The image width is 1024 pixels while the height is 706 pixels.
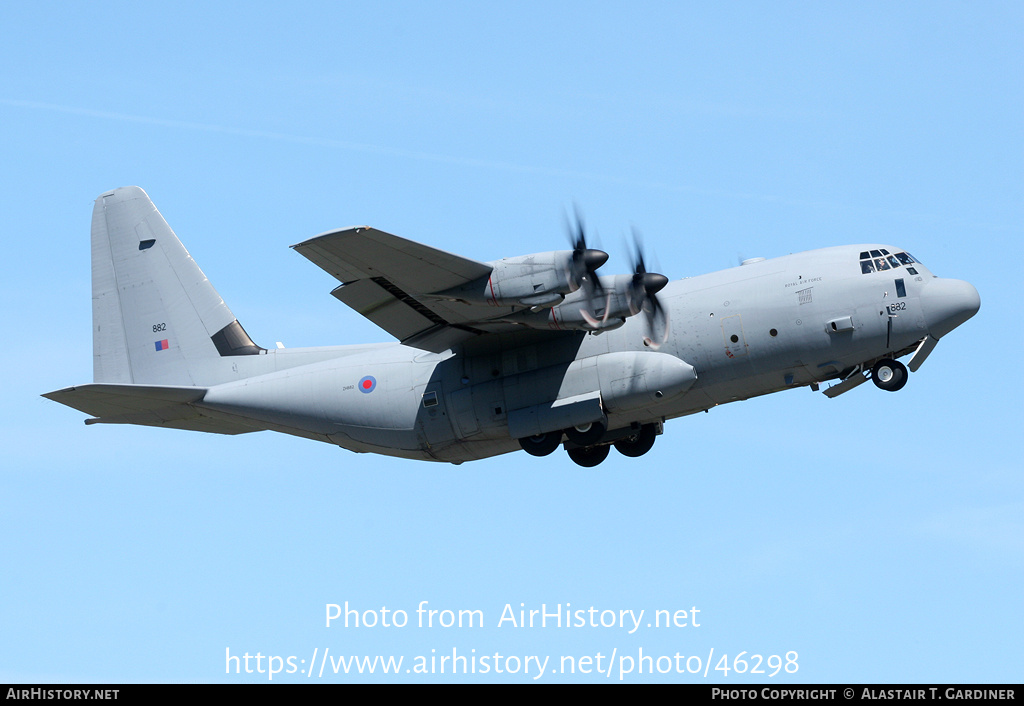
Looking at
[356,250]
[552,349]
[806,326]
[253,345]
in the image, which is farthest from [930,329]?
[253,345]

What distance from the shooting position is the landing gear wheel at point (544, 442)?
2480cm

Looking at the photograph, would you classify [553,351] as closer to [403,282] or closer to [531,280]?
[531,280]

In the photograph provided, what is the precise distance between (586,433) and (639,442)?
1902 millimetres

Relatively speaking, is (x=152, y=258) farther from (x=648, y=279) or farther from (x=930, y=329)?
(x=930, y=329)

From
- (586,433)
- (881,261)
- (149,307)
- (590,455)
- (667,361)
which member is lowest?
(586,433)

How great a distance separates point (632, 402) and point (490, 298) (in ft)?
13.4

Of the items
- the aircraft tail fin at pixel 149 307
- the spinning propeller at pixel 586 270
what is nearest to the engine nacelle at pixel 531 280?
the spinning propeller at pixel 586 270

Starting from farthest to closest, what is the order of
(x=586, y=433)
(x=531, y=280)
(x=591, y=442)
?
(x=591, y=442) < (x=586, y=433) < (x=531, y=280)

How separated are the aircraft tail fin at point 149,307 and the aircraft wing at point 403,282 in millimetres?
5615

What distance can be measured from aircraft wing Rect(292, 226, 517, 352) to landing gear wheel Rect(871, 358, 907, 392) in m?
7.38

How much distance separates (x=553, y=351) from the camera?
24.6 metres

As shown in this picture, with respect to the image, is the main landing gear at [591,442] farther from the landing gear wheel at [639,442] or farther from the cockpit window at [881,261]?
the cockpit window at [881,261]

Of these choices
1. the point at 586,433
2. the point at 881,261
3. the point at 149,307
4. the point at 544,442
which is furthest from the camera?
the point at 149,307

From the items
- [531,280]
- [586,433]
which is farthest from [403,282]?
[586,433]
